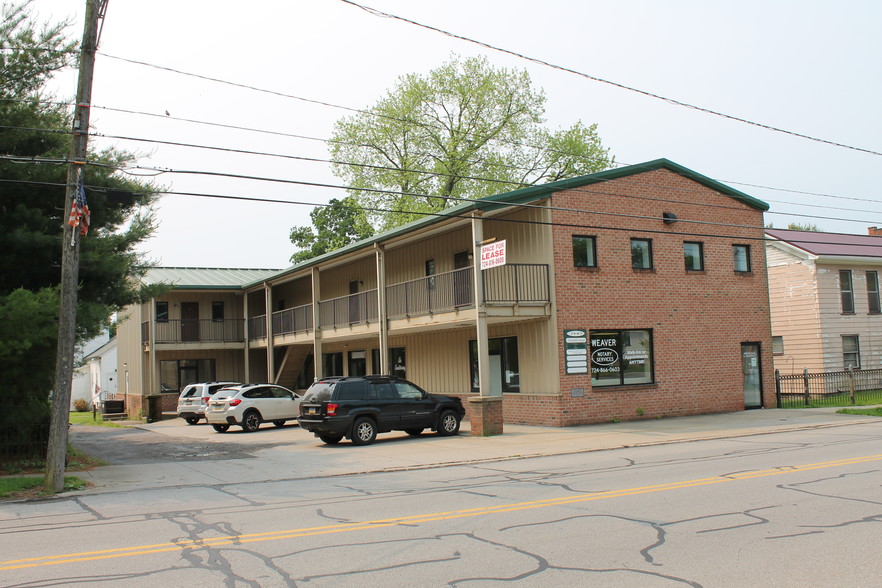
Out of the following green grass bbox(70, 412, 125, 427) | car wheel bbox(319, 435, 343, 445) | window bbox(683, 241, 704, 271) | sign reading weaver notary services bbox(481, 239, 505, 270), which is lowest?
green grass bbox(70, 412, 125, 427)

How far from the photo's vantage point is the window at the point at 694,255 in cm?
2533

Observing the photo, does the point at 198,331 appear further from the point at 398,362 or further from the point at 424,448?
the point at 424,448

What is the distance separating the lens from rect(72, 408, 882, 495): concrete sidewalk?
48.6ft

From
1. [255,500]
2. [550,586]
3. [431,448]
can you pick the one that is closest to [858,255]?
[431,448]

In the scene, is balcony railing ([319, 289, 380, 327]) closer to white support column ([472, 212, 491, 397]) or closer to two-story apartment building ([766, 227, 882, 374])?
white support column ([472, 212, 491, 397])

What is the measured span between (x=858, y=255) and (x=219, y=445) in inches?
1031

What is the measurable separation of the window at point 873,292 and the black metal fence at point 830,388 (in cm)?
292

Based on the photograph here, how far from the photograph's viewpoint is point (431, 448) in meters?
18.2

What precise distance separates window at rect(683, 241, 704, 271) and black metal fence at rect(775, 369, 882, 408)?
5.76 metres

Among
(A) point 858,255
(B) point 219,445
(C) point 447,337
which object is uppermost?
(A) point 858,255

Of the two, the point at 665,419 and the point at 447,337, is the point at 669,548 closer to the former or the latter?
the point at 665,419

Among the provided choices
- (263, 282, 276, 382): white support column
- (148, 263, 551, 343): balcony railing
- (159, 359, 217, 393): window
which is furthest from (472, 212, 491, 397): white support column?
(159, 359, 217, 393): window

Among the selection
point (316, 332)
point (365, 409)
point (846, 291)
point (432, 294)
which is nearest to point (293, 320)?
point (316, 332)

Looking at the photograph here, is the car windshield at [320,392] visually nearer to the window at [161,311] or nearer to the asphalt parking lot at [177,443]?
the asphalt parking lot at [177,443]
